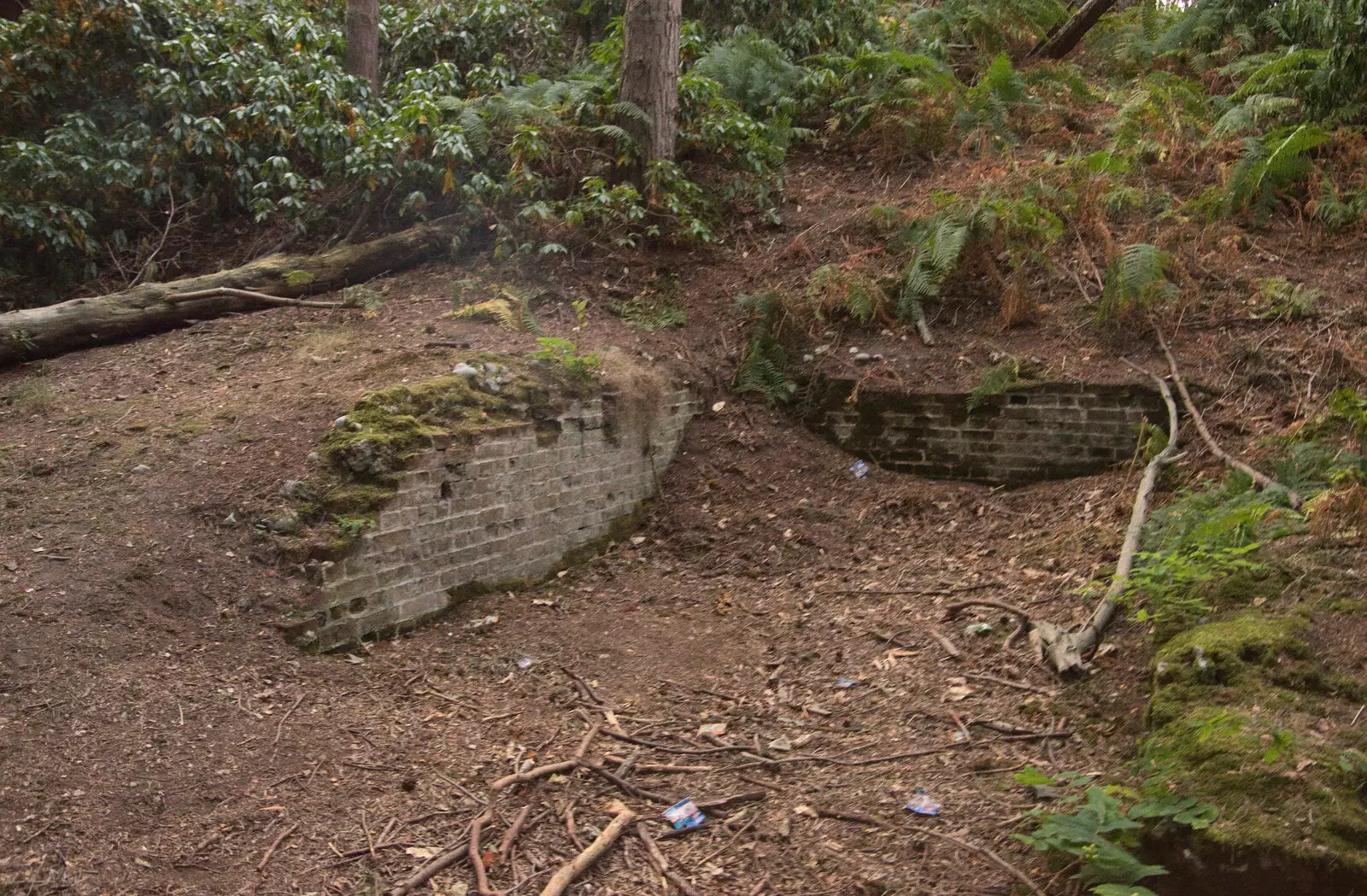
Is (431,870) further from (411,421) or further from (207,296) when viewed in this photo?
(207,296)

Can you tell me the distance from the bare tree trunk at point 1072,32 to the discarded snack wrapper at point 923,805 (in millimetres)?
10638

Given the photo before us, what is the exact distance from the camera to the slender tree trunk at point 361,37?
9141 millimetres

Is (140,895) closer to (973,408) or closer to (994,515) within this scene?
(994,515)

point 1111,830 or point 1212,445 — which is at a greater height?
point 1212,445

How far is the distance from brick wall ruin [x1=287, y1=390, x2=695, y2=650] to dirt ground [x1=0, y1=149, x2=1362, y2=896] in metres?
0.18

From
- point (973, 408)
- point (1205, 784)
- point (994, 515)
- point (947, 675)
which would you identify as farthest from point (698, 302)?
point (1205, 784)

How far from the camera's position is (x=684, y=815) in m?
3.47

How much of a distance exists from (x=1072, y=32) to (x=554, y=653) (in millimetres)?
10440

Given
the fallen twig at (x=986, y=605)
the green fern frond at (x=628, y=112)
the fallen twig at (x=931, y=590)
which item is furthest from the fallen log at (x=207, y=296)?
the fallen twig at (x=986, y=605)

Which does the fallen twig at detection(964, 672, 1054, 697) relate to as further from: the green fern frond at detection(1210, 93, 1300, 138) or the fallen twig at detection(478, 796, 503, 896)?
the green fern frond at detection(1210, 93, 1300, 138)

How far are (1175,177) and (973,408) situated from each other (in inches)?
151

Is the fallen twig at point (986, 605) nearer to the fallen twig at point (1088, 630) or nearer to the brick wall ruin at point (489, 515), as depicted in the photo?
the fallen twig at point (1088, 630)

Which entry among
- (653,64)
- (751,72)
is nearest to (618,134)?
(653,64)

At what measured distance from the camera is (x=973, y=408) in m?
6.56
